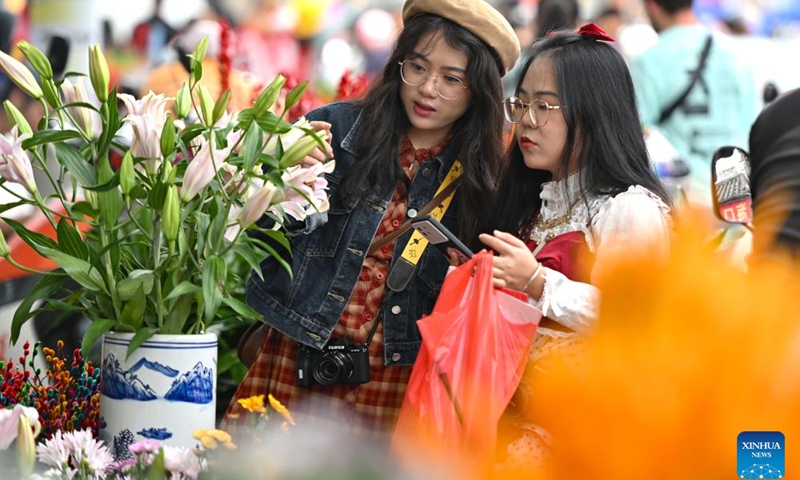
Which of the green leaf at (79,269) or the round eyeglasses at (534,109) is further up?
the round eyeglasses at (534,109)

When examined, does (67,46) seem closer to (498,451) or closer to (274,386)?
(274,386)

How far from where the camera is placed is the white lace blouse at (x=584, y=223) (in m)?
1.75

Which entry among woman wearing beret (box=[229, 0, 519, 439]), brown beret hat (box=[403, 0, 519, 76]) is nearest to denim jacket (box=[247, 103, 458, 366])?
woman wearing beret (box=[229, 0, 519, 439])

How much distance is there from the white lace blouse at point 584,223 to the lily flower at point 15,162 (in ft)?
2.81

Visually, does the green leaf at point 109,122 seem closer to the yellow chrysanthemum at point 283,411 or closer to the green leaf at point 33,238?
the green leaf at point 33,238

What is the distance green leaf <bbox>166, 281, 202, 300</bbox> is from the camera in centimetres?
150

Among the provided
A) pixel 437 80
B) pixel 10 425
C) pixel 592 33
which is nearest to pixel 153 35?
pixel 437 80

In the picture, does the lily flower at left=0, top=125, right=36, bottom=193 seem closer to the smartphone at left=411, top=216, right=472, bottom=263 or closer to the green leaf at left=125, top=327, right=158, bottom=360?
the green leaf at left=125, top=327, right=158, bottom=360

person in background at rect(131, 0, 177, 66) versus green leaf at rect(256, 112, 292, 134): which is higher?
person in background at rect(131, 0, 177, 66)

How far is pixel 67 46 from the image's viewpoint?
12.8 feet

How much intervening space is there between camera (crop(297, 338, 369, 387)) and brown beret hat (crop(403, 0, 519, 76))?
704 millimetres

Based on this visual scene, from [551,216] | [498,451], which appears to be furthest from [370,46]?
[498,451]

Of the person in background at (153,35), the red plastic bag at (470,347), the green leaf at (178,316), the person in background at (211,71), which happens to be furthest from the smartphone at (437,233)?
the person in background at (153,35)

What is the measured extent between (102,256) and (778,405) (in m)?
1.19
